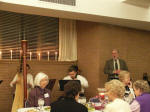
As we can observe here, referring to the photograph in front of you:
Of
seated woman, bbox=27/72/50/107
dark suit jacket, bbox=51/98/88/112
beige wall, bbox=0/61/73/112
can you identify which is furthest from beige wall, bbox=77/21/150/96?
dark suit jacket, bbox=51/98/88/112

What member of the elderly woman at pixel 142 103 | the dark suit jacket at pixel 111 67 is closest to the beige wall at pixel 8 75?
the dark suit jacket at pixel 111 67

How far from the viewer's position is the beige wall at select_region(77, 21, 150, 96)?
5.33m

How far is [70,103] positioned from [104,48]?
3.64 metres

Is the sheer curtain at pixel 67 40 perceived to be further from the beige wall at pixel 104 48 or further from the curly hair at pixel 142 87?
the curly hair at pixel 142 87

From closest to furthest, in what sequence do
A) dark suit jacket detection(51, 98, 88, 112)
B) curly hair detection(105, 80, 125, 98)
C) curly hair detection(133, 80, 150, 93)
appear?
dark suit jacket detection(51, 98, 88, 112), curly hair detection(105, 80, 125, 98), curly hair detection(133, 80, 150, 93)

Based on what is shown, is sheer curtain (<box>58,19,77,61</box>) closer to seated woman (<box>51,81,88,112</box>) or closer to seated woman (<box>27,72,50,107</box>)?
seated woman (<box>27,72,50,107</box>)

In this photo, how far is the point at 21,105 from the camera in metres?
4.32

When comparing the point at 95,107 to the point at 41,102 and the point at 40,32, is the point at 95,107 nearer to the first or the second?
the point at 41,102

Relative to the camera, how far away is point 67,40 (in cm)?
575

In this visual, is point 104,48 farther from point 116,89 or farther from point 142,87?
point 116,89

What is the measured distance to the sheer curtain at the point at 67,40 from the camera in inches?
222

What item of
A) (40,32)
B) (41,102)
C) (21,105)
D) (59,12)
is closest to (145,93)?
(41,102)

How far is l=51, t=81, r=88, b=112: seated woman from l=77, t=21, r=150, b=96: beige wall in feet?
10.9

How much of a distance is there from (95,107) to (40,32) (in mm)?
3421
